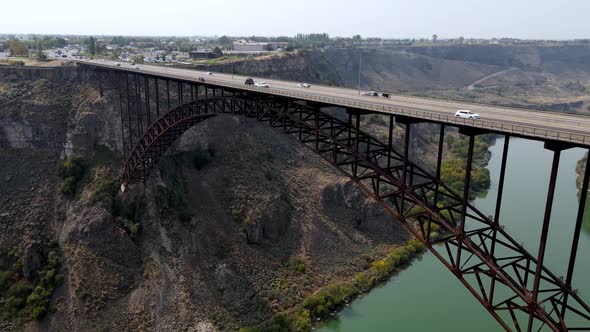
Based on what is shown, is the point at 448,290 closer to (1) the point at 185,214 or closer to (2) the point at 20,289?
(1) the point at 185,214

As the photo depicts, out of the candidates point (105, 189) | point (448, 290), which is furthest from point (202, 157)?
point (448, 290)

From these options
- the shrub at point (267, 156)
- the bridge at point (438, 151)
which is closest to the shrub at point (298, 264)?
the bridge at point (438, 151)

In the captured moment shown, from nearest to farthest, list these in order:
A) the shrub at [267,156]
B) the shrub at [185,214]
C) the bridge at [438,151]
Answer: the bridge at [438,151] < the shrub at [185,214] < the shrub at [267,156]

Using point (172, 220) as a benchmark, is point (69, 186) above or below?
above

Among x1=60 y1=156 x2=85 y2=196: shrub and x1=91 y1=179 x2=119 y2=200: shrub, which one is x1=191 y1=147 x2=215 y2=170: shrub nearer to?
x1=91 y1=179 x2=119 y2=200: shrub

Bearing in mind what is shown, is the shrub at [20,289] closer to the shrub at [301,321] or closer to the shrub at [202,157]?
the shrub at [202,157]

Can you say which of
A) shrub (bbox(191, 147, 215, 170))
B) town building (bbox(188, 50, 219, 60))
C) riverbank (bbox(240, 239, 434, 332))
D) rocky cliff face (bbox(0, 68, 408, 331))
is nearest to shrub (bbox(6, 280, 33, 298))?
rocky cliff face (bbox(0, 68, 408, 331))
